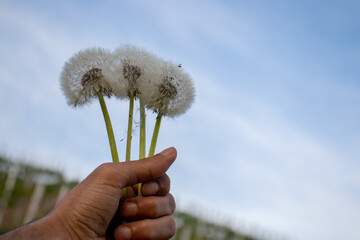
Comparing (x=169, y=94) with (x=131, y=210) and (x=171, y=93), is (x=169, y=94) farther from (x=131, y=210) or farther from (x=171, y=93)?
(x=131, y=210)

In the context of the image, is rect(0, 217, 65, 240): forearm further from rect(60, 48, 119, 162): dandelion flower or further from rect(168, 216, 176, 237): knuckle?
rect(168, 216, 176, 237): knuckle

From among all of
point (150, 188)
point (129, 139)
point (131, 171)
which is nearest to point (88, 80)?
point (129, 139)

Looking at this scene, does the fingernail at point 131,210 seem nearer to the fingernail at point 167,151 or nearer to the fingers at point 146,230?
the fingers at point 146,230

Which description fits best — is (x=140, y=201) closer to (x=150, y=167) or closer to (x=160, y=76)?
(x=150, y=167)

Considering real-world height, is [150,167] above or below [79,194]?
above

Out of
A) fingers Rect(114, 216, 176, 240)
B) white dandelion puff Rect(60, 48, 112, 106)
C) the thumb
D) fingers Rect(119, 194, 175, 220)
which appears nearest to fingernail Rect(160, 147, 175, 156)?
the thumb

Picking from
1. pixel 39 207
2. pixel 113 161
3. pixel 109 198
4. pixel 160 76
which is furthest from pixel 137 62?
pixel 39 207

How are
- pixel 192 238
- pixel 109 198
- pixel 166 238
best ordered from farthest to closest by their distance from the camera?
pixel 192 238 < pixel 166 238 < pixel 109 198
